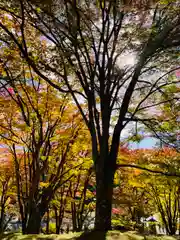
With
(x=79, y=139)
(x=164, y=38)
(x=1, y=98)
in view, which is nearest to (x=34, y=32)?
(x=1, y=98)

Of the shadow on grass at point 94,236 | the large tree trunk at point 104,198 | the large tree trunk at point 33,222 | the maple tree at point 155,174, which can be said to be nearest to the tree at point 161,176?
the maple tree at point 155,174

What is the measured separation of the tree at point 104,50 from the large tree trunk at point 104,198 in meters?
0.02

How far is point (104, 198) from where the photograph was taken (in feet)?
18.4

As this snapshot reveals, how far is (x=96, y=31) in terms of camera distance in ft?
21.8

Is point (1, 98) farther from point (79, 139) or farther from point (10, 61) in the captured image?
point (79, 139)

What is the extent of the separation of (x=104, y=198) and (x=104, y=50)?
3681mm

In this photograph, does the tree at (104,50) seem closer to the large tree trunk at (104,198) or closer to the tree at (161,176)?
the large tree trunk at (104,198)

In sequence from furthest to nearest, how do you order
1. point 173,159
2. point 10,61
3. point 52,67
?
point 173,159
point 10,61
point 52,67

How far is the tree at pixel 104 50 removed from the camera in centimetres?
596

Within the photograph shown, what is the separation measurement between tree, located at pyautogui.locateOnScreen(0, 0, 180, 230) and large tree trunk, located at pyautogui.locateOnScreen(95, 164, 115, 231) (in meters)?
0.02

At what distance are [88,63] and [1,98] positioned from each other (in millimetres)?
3854

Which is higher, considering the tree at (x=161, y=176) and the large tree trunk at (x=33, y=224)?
the tree at (x=161, y=176)

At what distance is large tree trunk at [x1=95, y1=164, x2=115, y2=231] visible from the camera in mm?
5547

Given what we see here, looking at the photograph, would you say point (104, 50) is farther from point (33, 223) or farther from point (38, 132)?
point (33, 223)
